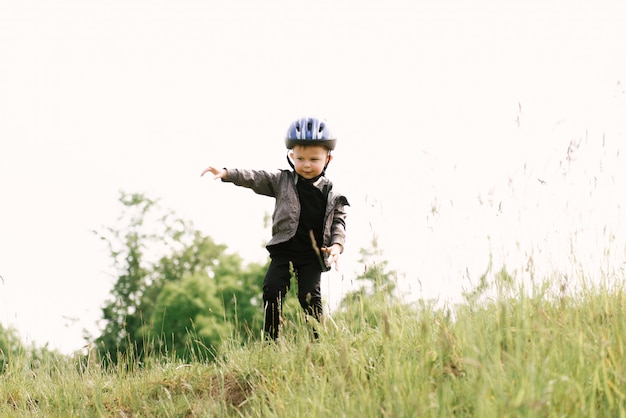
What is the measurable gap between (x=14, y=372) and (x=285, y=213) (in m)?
3.31

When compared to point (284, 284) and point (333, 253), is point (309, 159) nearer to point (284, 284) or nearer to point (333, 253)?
point (333, 253)

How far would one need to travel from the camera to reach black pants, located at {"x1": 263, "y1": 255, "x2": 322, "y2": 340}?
18.4 ft

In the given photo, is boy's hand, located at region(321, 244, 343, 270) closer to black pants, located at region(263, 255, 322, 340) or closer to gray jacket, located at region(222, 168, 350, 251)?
gray jacket, located at region(222, 168, 350, 251)

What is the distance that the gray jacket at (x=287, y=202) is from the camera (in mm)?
5570

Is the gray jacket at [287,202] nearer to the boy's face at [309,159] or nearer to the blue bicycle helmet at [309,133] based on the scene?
the boy's face at [309,159]

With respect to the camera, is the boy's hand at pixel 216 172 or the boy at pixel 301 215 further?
the boy at pixel 301 215

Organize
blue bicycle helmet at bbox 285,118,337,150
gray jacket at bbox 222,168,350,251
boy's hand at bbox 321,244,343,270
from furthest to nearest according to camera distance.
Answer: gray jacket at bbox 222,168,350,251, blue bicycle helmet at bbox 285,118,337,150, boy's hand at bbox 321,244,343,270

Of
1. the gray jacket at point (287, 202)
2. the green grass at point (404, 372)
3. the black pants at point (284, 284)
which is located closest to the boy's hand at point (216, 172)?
the gray jacket at point (287, 202)

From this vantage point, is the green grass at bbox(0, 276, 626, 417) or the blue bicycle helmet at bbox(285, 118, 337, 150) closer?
the green grass at bbox(0, 276, 626, 417)

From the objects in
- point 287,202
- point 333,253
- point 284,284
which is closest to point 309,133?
point 287,202

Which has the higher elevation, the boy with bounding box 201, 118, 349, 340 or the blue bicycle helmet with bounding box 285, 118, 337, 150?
the blue bicycle helmet with bounding box 285, 118, 337, 150

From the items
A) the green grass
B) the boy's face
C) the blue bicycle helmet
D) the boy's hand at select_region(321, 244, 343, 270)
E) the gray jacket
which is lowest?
the green grass

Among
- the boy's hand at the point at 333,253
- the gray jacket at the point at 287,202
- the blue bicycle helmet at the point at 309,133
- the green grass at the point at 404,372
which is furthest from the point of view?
the gray jacket at the point at 287,202

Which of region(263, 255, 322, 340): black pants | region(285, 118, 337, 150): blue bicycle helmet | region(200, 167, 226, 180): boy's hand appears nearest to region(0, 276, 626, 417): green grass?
region(263, 255, 322, 340): black pants
